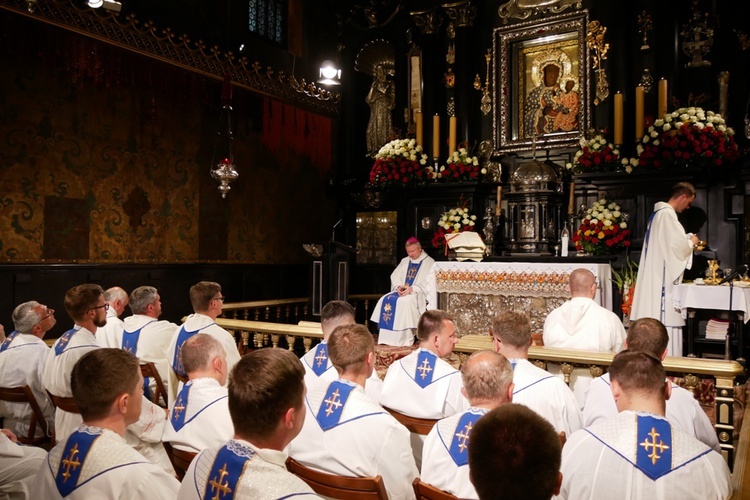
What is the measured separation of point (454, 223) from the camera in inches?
443

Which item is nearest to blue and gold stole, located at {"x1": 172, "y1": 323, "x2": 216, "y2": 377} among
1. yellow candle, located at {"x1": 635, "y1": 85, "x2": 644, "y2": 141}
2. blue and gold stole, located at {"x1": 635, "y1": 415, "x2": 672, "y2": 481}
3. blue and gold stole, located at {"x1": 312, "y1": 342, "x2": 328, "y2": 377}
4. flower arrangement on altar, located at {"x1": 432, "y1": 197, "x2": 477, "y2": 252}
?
blue and gold stole, located at {"x1": 312, "y1": 342, "x2": 328, "y2": 377}

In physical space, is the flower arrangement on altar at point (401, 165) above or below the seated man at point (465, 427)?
above

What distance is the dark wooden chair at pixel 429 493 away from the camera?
2.43 metres

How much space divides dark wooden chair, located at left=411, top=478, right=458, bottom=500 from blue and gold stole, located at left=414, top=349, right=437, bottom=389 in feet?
4.33

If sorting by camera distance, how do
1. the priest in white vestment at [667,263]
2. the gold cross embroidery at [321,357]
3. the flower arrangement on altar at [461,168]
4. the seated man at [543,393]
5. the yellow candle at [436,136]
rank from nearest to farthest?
1. the seated man at [543,393]
2. the gold cross embroidery at [321,357]
3. the priest in white vestment at [667,263]
4. the flower arrangement on altar at [461,168]
5. the yellow candle at [436,136]

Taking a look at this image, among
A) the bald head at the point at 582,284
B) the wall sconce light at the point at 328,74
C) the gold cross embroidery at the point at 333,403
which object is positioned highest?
the wall sconce light at the point at 328,74

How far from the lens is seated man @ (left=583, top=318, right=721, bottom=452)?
329 centimetres

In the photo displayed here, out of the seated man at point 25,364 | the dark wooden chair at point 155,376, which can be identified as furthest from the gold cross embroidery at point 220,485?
the dark wooden chair at point 155,376

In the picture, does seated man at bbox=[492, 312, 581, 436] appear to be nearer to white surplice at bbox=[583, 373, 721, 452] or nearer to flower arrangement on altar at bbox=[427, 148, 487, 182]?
white surplice at bbox=[583, 373, 721, 452]

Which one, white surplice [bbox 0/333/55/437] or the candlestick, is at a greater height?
the candlestick

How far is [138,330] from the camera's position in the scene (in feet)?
18.8

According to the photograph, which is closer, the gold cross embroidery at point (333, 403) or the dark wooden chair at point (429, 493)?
the dark wooden chair at point (429, 493)

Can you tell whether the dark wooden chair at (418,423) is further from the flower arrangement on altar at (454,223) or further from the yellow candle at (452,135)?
the yellow candle at (452,135)

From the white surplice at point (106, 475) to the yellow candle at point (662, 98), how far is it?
946 centimetres
